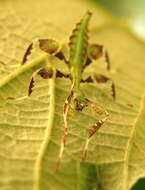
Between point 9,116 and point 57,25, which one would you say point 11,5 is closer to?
point 57,25

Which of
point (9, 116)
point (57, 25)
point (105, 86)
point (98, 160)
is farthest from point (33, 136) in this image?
point (57, 25)

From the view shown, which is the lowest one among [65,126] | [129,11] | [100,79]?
[65,126]

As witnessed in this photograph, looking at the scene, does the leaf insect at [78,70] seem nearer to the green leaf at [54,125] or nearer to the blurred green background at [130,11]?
the green leaf at [54,125]

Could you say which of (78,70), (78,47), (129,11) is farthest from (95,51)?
(129,11)

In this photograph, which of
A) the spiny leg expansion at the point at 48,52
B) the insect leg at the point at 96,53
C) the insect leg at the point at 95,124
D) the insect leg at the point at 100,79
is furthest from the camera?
the insect leg at the point at 96,53

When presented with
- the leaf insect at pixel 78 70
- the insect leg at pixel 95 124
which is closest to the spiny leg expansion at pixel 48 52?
the leaf insect at pixel 78 70

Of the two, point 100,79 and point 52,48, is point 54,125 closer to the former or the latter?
point 100,79

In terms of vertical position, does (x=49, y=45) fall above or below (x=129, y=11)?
below
